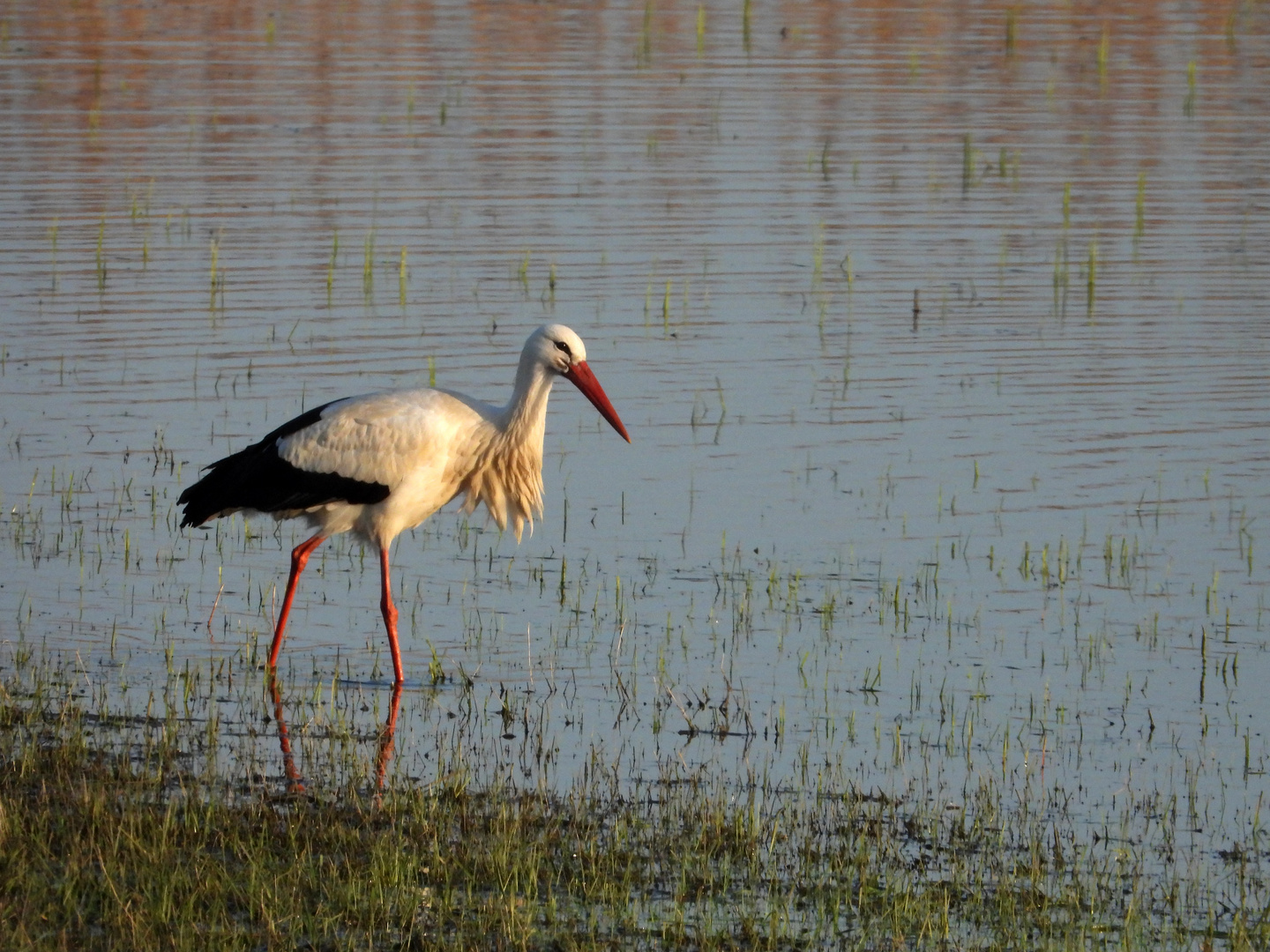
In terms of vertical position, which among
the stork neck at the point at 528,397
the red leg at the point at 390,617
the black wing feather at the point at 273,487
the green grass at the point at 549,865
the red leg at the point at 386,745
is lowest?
the green grass at the point at 549,865

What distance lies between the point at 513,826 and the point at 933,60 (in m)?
21.7

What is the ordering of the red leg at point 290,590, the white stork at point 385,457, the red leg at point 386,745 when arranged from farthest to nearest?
1. the white stork at point 385,457
2. the red leg at point 290,590
3. the red leg at point 386,745

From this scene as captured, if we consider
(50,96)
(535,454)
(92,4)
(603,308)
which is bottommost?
(535,454)

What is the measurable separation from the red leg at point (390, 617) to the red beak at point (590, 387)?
3.69 feet

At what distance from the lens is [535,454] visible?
878cm

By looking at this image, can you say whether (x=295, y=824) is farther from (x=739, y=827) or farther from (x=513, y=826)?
(x=739, y=827)

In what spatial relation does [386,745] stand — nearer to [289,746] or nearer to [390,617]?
[289,746]

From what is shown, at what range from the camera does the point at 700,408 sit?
12242mm

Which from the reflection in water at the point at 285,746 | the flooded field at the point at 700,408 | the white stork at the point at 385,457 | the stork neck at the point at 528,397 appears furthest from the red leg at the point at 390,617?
the stork neck at the point at 528,397

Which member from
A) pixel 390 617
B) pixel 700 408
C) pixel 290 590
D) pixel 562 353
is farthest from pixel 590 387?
pixel 700 408

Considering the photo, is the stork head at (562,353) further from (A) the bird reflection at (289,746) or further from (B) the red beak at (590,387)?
(A) the bird reflection at (289,746)

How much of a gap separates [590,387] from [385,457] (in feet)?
3.16

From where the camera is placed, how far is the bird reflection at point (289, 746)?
264 inches

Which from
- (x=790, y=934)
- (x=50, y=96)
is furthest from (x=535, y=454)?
(x=50, y=96)
